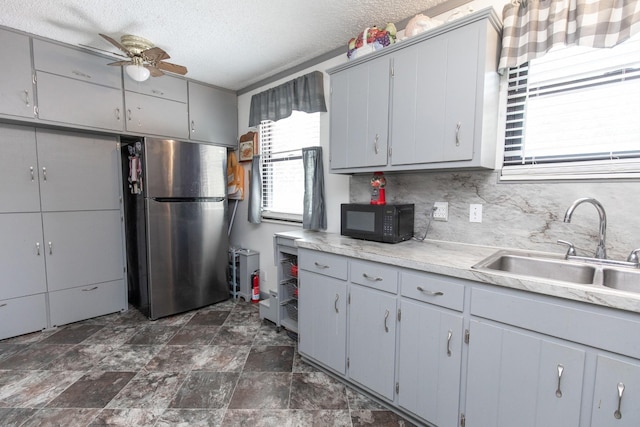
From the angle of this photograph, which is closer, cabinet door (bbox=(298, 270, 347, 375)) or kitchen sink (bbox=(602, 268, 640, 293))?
kitchen sink (bbox=(602, 268, 640, 293))

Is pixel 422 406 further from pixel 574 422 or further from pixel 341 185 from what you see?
pixel 341 185

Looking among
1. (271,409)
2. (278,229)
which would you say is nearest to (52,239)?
(278,229)

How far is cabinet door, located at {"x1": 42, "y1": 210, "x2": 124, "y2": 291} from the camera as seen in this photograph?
276cm

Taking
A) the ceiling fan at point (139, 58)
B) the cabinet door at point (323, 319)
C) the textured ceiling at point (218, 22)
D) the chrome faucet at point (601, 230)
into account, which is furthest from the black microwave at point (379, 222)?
the ceiling fan at point (139, 58)

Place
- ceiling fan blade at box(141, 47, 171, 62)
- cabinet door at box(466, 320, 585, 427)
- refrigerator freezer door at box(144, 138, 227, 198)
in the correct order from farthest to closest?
refrigerator freezer door at box(144, 138, 227, 198), ceiling fan blade at box(141, 47, 171, 62), cabinet door at box(466, 320, 585, 427)

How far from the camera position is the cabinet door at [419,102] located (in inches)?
69.1

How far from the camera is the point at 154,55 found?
91.7 inches

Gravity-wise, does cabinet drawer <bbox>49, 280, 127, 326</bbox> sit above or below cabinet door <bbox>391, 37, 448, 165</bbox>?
below

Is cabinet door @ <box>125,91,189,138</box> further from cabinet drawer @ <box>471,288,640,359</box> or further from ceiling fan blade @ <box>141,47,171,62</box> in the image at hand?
cabinet drawer @ <box>471,288,640,359</box>

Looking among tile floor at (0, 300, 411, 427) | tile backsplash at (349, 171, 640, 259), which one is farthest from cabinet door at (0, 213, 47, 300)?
tile backsplash at (349, 171, 640, 259)

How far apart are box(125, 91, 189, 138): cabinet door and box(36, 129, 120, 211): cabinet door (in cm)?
33

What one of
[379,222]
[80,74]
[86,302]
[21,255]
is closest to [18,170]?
[21,255]

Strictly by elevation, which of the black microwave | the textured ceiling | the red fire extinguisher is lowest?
the red fire extinguisher

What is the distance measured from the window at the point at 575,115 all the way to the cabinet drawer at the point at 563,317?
831mm
